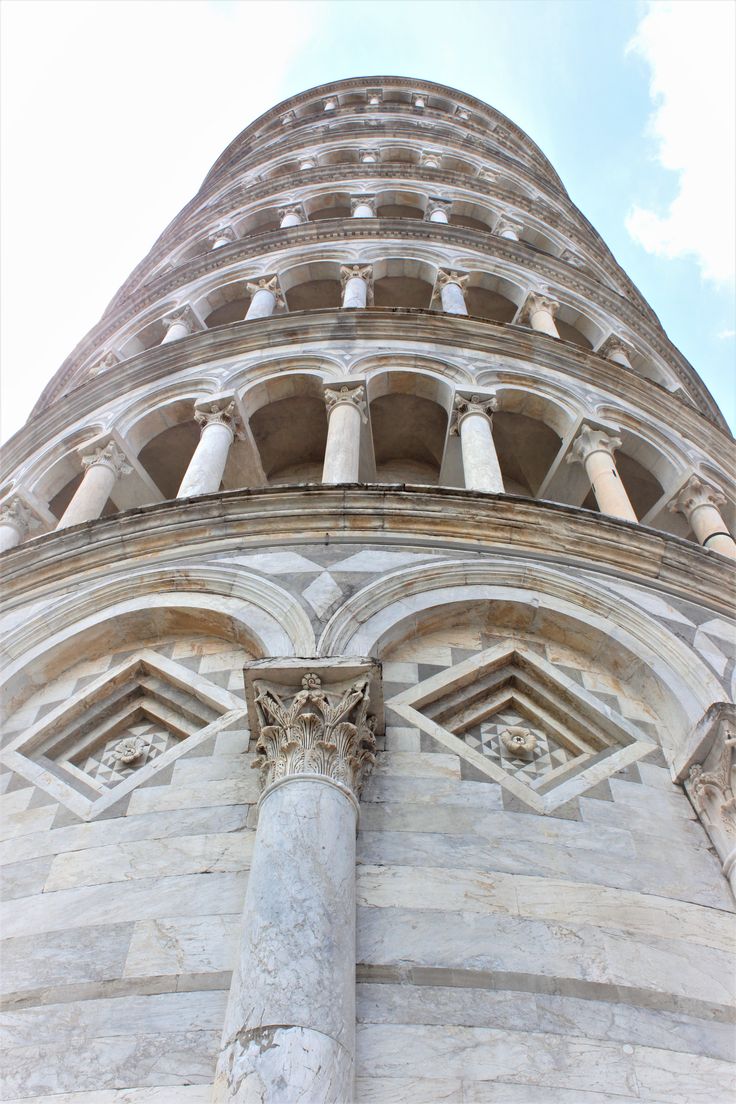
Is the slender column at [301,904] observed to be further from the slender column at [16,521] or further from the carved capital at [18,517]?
the carved capital at [18,517]

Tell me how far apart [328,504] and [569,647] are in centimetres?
228

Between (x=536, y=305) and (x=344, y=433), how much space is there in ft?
21.3

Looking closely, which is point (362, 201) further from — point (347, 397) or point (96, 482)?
point (96, 482)

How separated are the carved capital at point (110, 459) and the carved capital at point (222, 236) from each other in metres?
9.89

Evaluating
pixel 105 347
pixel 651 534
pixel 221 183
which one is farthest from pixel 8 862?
pixel 221 183

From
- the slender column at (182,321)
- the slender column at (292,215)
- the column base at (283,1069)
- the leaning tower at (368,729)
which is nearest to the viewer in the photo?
the column base at (283,1069)

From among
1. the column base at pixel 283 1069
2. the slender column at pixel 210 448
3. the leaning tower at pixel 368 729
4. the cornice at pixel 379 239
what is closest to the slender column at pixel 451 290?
the cornice at pixel 379 239

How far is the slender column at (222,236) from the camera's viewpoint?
19.5 m

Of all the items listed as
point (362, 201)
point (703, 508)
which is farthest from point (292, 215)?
point (703, 508)

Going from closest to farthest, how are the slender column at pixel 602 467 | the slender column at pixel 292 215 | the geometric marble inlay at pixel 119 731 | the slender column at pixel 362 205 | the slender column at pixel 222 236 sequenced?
1. the geometric marble inlay at pixel 119 731
2. the slender column at pixel 602 467
3. the slender column at pixel 362 205
4. the slender column at pixel 292 215
5. the slender column at pixel 222 236

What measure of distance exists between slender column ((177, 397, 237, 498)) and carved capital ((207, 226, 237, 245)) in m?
9.65

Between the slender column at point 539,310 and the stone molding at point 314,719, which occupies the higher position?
the slender column at point 539,310

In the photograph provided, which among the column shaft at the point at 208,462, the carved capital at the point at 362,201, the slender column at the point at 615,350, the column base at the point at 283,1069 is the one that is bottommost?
the column base at the point at 283,1069

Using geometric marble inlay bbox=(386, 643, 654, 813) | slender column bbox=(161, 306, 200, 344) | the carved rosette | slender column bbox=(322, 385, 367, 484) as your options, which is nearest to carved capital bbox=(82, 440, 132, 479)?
slender column bbox=(322, 385, 367, 484)
